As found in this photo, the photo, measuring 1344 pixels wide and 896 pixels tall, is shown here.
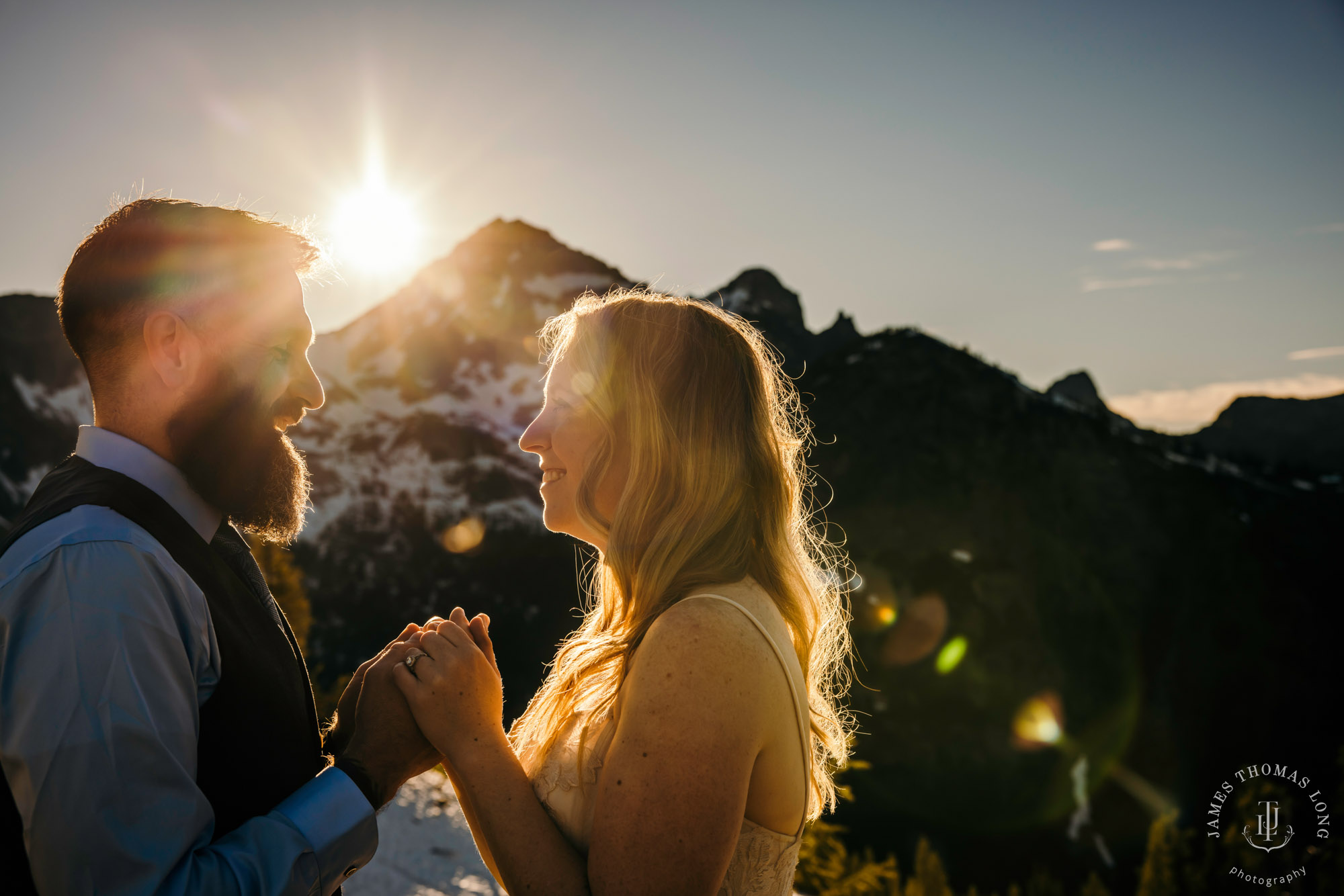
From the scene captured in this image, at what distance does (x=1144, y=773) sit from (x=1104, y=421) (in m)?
24.2

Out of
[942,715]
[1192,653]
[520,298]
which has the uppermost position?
[520,298]

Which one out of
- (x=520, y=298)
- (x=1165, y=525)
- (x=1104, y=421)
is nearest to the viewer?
(x=1165, y=525)

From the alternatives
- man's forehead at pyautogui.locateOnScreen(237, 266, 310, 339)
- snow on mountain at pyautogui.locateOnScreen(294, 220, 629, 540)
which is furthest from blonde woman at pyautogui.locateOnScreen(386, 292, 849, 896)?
snow on mountain at pyautogui.locateOnScreen(294, 220, 629, 540)

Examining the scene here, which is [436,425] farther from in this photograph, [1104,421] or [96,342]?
[96,342]

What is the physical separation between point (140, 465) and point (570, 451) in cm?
97

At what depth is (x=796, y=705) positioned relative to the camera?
4.60ft

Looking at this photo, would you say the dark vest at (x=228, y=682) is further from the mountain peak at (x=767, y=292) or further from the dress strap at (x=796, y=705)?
the mountain peak at (x=767, y=292)

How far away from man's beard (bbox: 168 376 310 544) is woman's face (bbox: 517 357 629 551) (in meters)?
0.65

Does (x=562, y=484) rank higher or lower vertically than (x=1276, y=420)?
lower

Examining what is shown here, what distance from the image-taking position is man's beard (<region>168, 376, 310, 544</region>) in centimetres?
151

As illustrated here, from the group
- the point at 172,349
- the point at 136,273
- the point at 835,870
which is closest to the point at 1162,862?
the point at 835,870

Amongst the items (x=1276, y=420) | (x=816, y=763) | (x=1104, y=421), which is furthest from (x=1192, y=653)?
(x=816, y=763)

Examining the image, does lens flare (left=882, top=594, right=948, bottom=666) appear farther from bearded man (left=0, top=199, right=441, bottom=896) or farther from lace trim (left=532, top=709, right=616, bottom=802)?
bearded man (left=0, top=199, right=441, bottom=896)

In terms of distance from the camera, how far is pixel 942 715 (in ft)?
114
